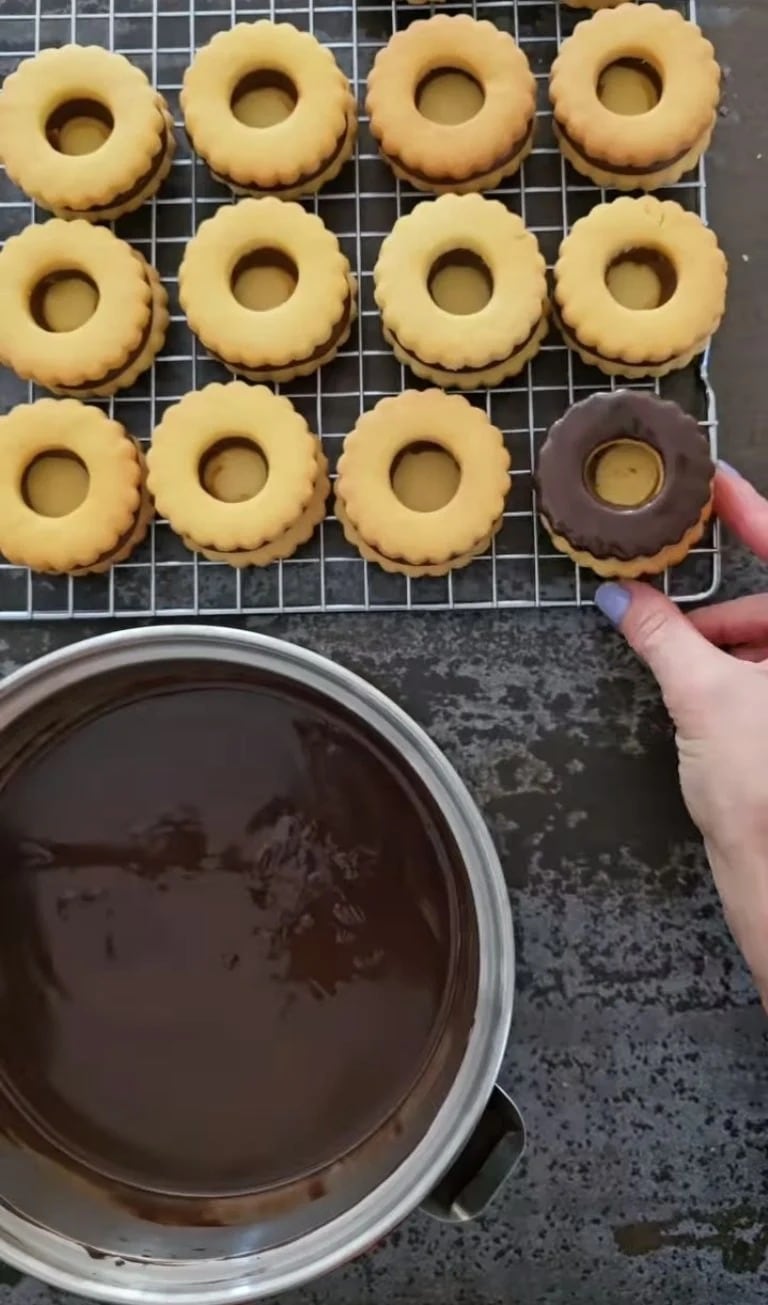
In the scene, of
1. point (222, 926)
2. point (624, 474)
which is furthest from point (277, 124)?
point (222, 926)

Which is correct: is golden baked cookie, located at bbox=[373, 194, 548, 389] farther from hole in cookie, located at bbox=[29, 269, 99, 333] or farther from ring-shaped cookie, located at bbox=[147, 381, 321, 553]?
hole in cookie, located at bbox=[29, 269, 99, 333]

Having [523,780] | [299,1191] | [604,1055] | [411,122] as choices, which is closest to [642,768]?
[523,780]

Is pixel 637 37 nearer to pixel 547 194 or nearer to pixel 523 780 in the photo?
pixel 547 194

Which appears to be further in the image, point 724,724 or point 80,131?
point 80,131

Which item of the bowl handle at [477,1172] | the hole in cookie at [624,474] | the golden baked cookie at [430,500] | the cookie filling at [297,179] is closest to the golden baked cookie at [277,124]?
the cookie filling at [297,179]

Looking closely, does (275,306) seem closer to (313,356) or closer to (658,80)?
(313,356)

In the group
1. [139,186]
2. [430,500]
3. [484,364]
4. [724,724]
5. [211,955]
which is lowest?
[211,955]

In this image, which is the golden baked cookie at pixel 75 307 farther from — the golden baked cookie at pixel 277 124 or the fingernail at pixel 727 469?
the fingernail at pixel 727 469

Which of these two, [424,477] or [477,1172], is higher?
[424,477]
